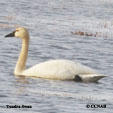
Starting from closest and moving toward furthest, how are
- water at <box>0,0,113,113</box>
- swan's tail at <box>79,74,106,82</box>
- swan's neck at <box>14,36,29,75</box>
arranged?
1. water at <box>0,0,113,113</box>
2. swan's tail at <box>79,74,106,82</box>
3. swan's neck at <box>14,36,29,75</box>

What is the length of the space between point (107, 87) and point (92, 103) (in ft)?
8.85

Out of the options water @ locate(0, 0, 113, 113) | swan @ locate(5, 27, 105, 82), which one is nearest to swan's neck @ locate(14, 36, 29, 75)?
swan @ locate(5, 27, 105, 82)

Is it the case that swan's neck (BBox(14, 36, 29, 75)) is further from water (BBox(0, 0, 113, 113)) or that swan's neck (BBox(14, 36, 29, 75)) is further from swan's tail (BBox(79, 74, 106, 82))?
swan's tail (BBox(79, 74, 106, 82))

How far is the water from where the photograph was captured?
16.6 metres

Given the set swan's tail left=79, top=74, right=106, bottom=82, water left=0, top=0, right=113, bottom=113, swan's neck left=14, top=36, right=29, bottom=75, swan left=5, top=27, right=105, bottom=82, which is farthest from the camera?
swan's neck left=14, top=36, right=29, bottom=75

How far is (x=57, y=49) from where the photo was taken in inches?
1041

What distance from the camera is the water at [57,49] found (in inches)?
652

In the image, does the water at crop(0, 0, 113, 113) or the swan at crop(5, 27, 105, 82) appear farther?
the swan at crop(5, 27, 105, 82)

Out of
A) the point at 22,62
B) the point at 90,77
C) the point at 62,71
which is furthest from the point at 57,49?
the point at 90,77

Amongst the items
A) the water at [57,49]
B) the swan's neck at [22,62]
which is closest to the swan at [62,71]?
the swan's neck at [22,62]

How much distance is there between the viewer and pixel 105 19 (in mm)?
38094

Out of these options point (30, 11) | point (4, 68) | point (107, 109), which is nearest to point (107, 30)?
point (30, 11)

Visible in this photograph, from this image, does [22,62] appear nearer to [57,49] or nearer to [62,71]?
[62,71]

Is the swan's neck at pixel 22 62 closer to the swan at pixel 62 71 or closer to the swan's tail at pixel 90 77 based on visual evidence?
the swan at pixel 62 71
